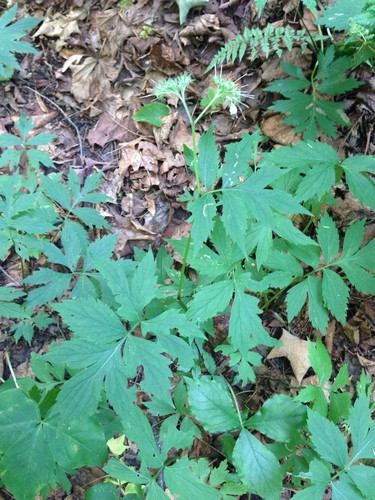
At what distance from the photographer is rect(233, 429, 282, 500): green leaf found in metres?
1.74

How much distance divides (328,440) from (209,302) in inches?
29.1

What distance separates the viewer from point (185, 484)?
1650 mm

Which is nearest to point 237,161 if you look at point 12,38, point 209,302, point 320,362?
point 209,302

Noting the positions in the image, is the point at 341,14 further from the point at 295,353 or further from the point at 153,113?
the point at 295,353

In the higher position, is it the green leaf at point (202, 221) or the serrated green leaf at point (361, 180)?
the green leaf at point (202, 221)

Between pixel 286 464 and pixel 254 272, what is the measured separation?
0.98m

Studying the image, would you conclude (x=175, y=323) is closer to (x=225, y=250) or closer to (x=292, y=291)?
(x=225, y=250)

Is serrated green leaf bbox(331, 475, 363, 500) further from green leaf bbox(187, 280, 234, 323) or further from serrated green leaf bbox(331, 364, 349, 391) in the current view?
green leaf bbox(187, 280, 234, 323)

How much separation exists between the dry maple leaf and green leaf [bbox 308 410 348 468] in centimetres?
88

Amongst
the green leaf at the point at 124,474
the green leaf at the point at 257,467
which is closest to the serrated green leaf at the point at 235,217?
the green leaf at the point at 257,467

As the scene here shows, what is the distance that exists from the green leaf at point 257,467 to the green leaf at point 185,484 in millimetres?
177

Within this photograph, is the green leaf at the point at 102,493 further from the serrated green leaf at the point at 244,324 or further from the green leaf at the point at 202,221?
the green leaf at the point at 202,221

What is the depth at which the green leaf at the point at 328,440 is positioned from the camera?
→ 1.62 metres

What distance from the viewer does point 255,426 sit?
1.87m
